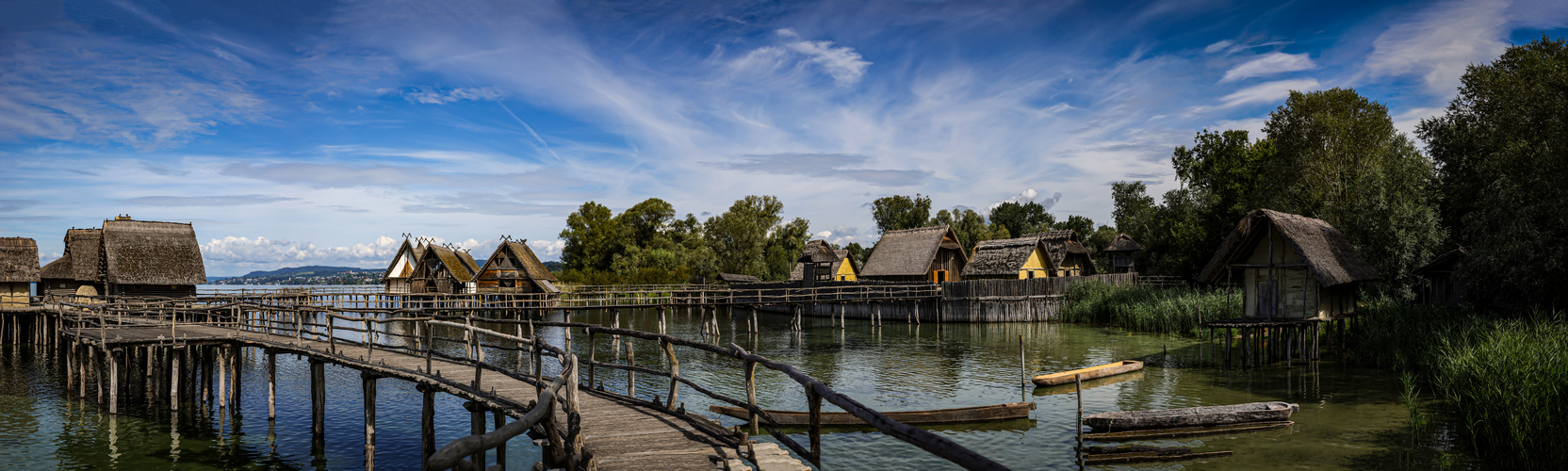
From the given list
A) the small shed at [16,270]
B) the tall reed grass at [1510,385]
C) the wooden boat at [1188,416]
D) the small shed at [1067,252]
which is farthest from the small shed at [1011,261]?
the small shed at [16,270]

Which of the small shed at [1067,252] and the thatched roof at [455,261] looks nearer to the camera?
the small shed at [1067,252]

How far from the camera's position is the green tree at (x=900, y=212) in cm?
A: 8538

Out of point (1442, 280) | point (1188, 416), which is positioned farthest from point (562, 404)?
point (1442, 280)

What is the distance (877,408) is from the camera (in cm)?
1780

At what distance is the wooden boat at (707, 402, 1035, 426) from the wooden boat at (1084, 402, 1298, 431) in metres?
1.66

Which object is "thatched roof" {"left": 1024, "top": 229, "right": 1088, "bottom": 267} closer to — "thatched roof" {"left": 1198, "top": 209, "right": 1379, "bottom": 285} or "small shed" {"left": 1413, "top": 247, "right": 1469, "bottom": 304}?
"small shed" {"left": 1413, "top": 247, "right": 1469, "bottom": 304}

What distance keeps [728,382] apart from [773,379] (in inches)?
56.3

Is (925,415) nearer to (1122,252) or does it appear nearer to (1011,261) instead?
(1011,261)

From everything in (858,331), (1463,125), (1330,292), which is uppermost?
(1463,125)

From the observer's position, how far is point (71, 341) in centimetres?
2241

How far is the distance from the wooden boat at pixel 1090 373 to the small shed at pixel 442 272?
1535 inches

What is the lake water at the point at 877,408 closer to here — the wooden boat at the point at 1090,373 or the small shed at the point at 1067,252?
the wooden boat at the point at 1090,373

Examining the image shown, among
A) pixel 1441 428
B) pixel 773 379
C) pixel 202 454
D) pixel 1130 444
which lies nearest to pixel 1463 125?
pixel 1441 428

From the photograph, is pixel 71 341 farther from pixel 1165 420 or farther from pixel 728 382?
pixel 1165 420
